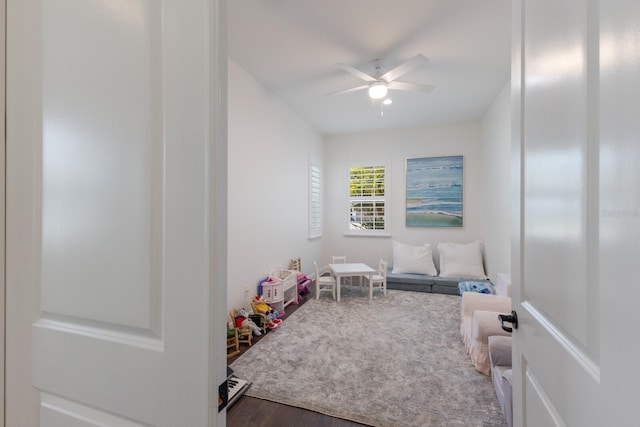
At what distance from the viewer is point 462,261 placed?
4289mm

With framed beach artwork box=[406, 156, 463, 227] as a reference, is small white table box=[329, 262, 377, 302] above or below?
below

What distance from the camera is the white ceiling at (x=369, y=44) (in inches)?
81.1

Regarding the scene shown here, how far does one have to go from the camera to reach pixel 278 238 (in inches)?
148

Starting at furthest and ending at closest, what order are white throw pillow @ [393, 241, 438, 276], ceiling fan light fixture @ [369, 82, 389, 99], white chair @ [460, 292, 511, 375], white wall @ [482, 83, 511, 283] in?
white throw pillow @ [393, 241, 438, 276], white wall @ [482, 83, 511, 283], ceiling fan light fixture @ [369, 82, 389, 99], white chair @ [460, 292, 511, 375]

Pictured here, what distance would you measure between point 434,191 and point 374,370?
3.55 meters

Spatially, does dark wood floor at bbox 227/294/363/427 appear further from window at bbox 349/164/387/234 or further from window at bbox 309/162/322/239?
window at bbox 349/164/387/234

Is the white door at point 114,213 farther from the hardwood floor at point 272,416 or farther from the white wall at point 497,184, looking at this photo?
the white wall at point 497,184

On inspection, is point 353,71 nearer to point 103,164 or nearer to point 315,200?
point 103,164

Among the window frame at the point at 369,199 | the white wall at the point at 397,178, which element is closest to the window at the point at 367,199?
the window frame at the point at 369,199

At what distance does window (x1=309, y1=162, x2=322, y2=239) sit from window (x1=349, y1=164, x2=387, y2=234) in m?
0.62

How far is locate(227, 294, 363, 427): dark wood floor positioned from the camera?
1567 mm

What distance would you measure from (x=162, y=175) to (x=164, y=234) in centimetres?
13

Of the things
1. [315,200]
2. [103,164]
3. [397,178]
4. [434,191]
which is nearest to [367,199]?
[397,178]

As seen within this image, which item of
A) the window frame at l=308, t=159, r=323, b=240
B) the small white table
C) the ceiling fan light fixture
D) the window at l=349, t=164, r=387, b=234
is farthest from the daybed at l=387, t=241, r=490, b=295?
the ceiling fan light fixture
